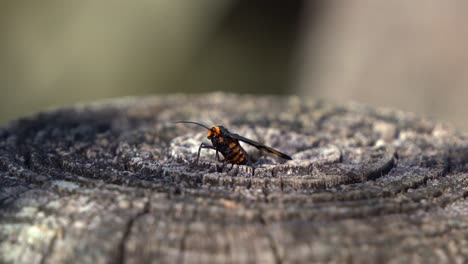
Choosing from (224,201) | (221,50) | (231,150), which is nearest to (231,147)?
(231,150)

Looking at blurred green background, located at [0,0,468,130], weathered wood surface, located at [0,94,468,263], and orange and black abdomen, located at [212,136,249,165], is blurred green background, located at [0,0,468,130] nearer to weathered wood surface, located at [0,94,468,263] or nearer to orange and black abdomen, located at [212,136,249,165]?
weathered wood surface, located at [0,94,468,263]

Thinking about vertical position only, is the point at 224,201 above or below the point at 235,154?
below

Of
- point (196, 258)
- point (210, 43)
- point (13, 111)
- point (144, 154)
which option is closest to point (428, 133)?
point (144, 154)

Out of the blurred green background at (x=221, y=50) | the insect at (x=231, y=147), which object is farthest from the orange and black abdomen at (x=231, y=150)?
the blurred green background at (x=221, y=50)

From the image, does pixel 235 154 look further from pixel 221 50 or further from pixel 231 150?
pixel 221 50

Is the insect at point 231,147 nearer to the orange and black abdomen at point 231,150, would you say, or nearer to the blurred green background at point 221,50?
the orange and black abdomen at point 231,150

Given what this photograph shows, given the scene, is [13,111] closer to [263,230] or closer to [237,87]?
[237,87]

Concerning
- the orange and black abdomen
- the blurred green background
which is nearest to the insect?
the orange and black abdomen
